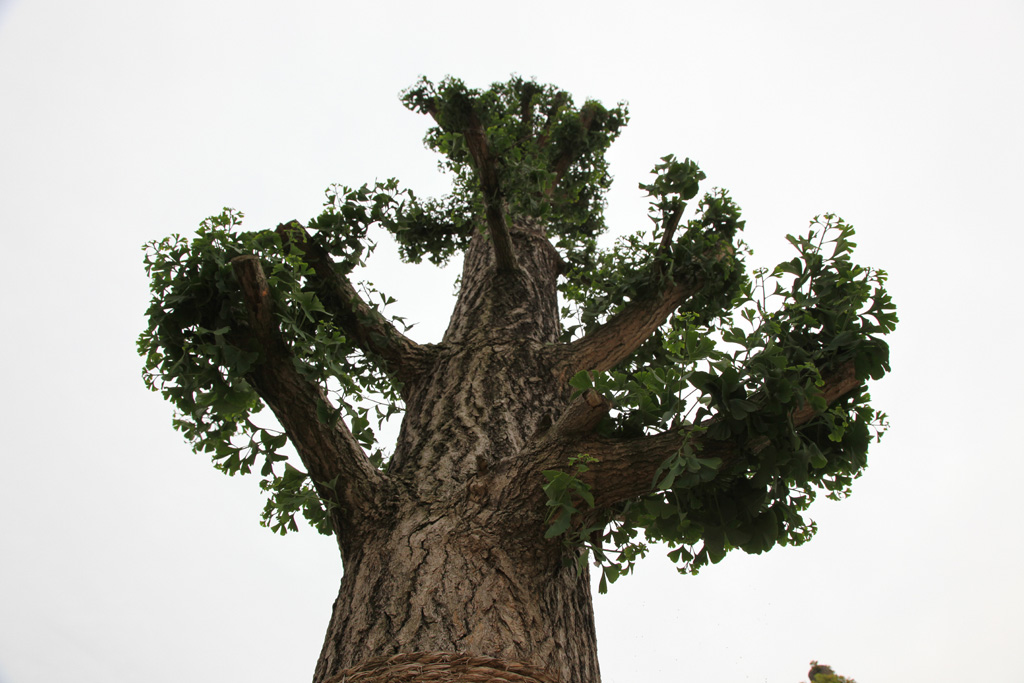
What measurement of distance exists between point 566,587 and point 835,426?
1008 millimetres

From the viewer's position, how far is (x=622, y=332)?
3.10m

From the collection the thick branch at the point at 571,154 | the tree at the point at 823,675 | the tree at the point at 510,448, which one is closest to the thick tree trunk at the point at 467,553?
the tree at the point at 510,448

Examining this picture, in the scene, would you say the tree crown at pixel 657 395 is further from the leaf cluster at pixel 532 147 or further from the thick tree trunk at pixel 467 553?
the leaf cluster at pixel 532 147

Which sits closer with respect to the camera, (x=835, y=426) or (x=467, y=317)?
(x=835, y=426)

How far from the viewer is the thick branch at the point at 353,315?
2.81 m

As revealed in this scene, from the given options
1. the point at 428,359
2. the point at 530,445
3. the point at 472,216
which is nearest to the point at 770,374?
the point at 530,445

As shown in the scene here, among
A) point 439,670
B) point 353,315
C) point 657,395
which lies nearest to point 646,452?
point 657,395

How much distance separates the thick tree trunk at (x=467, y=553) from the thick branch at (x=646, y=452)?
194 millimetres

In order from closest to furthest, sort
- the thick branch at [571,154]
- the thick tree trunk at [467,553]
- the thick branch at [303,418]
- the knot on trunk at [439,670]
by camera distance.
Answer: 1. the knot on trunk at [439,670]
2. the thick tree trunk at [467,553]
3. the thick branch at [303,418]
4. the thick branch at [571,154]

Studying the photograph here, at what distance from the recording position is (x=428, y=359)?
2982 mm

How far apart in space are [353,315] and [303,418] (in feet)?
2.69

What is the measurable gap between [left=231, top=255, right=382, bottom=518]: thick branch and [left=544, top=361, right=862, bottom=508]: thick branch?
696 millimetres

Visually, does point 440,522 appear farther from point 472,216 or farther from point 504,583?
point 472,216

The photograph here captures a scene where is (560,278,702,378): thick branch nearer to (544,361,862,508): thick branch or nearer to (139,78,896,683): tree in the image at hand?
(139,78,896,683): tree
